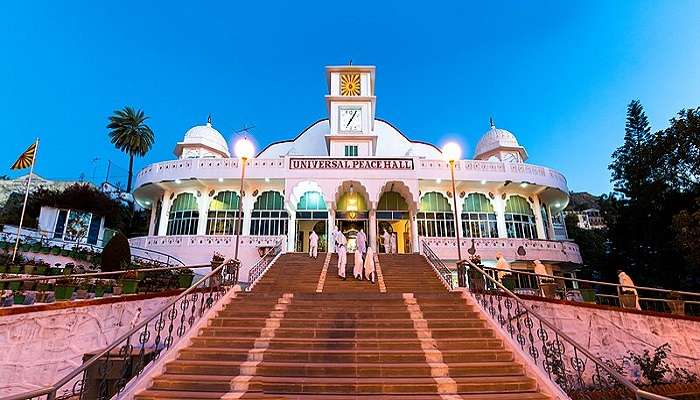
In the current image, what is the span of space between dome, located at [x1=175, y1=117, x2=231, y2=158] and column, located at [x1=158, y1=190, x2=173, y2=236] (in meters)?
4.80

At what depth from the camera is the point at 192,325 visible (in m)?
7.35

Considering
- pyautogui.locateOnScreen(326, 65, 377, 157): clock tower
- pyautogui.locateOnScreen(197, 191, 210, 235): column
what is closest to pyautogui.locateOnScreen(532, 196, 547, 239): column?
pyautogui.locateOnScreen(326, 65, 377, 157): clock tower

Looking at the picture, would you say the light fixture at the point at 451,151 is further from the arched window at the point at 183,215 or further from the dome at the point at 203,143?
the dome at the point at 203,143

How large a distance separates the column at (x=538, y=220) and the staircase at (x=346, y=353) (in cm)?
1610

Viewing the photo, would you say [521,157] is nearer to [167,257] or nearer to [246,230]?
[246,230]

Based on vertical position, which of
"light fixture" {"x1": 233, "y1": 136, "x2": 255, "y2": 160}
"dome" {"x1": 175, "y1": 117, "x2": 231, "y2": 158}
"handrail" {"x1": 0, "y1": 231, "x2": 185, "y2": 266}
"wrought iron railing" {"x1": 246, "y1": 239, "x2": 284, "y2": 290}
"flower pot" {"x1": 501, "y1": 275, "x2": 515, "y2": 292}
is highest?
"dome" {"x1": 175, "y1": 117, "x2": 231, "y2": 158}

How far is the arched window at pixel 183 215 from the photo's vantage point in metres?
21.7

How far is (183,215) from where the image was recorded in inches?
867

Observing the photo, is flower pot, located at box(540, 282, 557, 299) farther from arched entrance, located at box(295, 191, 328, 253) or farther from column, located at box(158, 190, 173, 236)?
column, located at box(158, 190, 173, 236)

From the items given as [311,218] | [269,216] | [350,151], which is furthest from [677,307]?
[269,216]

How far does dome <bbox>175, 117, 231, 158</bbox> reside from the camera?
2658 cm

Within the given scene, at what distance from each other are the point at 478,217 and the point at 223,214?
16.9 metres

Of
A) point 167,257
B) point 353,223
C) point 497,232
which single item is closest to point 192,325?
point 167,257

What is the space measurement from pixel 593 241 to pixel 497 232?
1631cm
